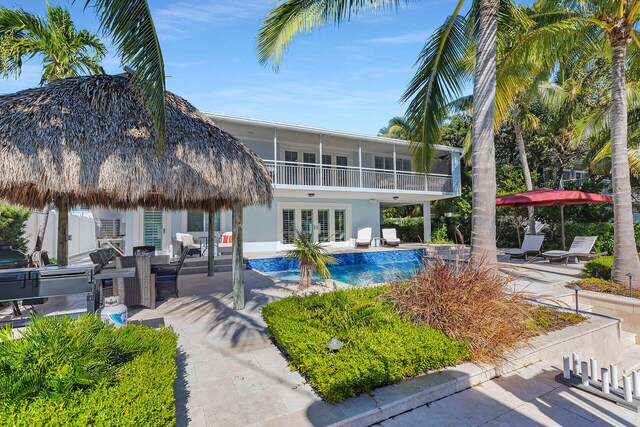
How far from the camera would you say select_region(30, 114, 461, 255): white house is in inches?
540

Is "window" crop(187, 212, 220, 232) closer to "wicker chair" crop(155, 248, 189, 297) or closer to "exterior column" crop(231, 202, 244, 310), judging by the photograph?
"wicker chair" crop(155, 248, 189, 297)

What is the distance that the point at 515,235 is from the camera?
1819cm

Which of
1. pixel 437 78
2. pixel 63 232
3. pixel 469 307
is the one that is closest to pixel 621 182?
pixel 437 78

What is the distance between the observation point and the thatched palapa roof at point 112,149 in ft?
15.7

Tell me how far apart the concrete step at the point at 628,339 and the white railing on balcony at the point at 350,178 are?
28.6ft

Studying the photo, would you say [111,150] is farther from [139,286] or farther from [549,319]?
[549,319]

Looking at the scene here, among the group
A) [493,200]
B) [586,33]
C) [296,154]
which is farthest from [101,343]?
[296,154]

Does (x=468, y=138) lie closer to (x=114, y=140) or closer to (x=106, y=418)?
(x=114, y=140)

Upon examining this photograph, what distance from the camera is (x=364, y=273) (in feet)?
37.5

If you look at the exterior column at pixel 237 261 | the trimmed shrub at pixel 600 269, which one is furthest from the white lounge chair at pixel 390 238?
the exterior column at pixel 237 261

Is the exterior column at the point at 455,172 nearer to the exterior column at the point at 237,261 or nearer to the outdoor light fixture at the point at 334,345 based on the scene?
the exterior column at the point at 237,261

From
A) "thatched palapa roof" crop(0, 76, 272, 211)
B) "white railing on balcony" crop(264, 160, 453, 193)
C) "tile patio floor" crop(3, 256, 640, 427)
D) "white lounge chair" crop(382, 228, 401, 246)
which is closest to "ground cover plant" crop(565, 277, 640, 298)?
"tile patio floor" crop(3, 256, 640, 427)

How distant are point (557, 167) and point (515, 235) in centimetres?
477

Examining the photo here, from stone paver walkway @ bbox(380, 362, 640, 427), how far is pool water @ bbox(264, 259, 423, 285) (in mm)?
1989
